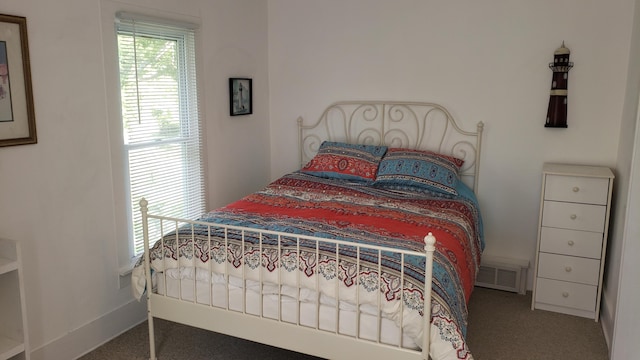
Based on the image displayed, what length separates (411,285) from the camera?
2133 mm

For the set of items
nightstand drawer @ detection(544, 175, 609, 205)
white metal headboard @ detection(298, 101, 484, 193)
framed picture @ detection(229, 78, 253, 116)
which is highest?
framed picture @ detection(229, 78, 253, 116)

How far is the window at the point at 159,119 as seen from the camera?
9.87ft

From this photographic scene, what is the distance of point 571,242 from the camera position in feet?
10.8

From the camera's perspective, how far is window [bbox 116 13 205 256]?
118 inches

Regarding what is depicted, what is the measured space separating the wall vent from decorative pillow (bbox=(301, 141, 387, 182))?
3.55ft

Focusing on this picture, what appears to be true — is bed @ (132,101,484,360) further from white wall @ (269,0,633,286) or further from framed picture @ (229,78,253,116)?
framed picture @ (229,78,253,116)

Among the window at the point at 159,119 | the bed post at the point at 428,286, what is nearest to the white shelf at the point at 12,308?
the window at the point at 159,119

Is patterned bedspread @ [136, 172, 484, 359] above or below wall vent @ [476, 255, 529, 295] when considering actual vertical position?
above

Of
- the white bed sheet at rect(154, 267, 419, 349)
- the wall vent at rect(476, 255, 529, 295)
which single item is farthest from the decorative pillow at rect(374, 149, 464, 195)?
the white bed sheet at rect(154, 267, 419, 349)

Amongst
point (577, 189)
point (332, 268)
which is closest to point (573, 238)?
point (577, 189)

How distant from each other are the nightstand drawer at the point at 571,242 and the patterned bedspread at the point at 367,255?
413 millimetres

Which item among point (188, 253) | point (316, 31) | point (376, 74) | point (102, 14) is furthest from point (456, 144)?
point (102, 14)

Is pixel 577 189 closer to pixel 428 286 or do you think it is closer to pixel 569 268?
pixel 569 268

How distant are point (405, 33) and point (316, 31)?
76 cm
